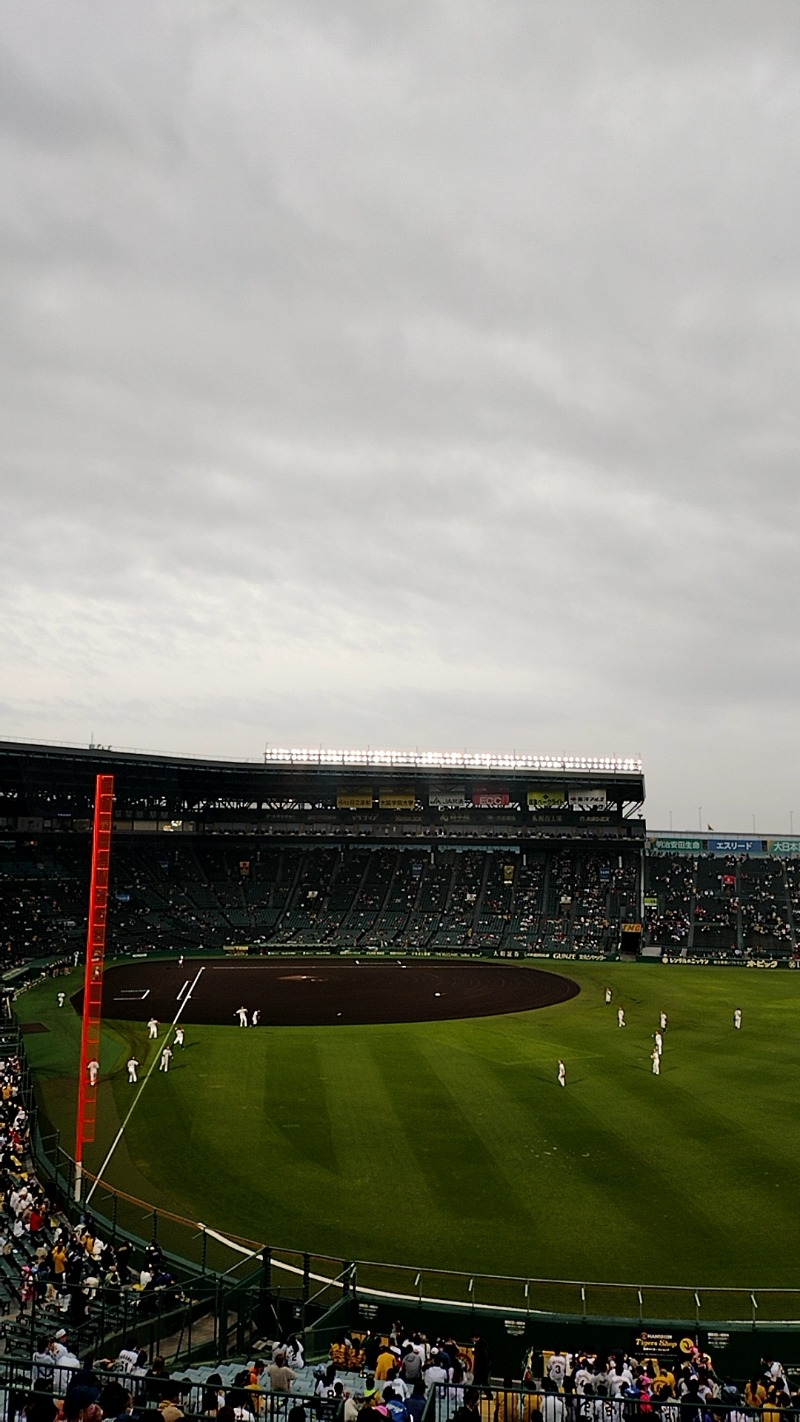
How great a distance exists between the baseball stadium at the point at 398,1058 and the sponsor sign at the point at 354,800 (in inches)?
14.5

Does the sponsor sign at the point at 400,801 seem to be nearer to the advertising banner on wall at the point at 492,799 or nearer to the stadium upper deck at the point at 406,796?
the stadium upper deck at the point at 406,796

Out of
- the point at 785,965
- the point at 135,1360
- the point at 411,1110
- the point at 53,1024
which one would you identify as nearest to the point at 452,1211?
the point at 411,1110

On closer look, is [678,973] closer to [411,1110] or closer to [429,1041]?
[429,1041]

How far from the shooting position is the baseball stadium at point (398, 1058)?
20375 millimetres

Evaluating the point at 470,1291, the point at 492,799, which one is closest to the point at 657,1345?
the point at 470,1291

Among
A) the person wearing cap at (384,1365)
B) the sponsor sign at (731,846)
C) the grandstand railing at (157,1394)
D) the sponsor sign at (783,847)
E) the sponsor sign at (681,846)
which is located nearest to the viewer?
the grandstand railing at (157,1394)

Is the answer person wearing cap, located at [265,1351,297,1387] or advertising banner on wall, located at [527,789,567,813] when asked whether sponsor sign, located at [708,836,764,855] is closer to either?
advertising banner on wall, located at [527,789,567,813]

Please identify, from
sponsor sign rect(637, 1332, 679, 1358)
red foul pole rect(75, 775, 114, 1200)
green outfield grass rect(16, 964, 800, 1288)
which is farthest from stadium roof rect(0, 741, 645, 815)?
sponsor sign rect(637, 1332, 679, 1358)

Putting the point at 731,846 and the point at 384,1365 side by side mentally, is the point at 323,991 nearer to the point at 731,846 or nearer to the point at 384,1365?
the point at 384,1365

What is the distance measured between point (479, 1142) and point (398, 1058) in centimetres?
1354

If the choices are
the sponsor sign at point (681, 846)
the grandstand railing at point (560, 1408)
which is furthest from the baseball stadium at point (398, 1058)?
the grandstand railing at point (560, 1408)

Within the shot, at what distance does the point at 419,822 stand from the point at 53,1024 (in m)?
62.1

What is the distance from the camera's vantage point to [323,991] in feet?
216

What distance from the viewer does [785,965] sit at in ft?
279
